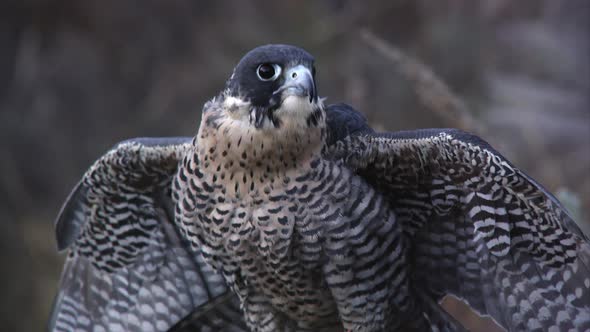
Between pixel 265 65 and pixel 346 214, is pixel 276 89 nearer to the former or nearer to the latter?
pixel 265 65

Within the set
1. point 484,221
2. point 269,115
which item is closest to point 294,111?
point 269,115

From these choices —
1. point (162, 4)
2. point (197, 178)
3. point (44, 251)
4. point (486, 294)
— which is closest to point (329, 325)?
point (486, 294)

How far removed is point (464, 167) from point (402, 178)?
0.31 metres

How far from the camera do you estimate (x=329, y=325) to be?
3838 mm

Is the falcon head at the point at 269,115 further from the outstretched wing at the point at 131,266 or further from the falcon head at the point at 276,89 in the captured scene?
the outstretched wing at the point at 131,266

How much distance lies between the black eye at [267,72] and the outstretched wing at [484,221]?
1.46 ft

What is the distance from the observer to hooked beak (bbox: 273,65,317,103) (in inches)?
124

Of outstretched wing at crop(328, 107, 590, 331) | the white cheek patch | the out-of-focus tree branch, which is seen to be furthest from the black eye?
the out-of-focus tree branch

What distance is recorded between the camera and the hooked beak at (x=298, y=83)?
316 centimetres

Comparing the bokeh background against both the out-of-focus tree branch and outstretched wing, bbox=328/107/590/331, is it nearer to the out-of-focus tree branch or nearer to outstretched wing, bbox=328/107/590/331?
the out-of-focus tree branch

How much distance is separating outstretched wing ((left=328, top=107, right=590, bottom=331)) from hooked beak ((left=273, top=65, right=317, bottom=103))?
0.38 meters

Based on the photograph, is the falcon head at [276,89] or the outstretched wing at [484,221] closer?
the falcon head at [276,89]

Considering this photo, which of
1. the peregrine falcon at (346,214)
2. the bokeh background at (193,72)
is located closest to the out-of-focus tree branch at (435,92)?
the peregrine falcon at (346,214)

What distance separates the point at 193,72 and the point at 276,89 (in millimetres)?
4610
